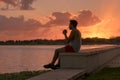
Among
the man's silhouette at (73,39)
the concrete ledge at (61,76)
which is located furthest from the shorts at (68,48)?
the concrete ledge at (61,76)

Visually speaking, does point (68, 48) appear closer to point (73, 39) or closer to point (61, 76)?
point (73, 39)

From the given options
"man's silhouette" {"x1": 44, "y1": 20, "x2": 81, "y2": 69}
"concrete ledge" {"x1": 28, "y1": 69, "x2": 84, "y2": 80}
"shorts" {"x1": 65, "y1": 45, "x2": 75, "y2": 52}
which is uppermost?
"man's silhouette" {"x1": 44, "y1": 20, "x2": 81, "y2": 69}

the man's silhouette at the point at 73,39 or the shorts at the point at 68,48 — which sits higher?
the man's silhouette at the point at 73,39

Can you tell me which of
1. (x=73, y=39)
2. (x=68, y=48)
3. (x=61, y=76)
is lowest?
(x=61, y=76)

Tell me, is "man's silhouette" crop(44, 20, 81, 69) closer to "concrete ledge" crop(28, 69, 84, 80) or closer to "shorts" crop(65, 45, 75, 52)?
"shorts" crop(65, 45, 75, 52)

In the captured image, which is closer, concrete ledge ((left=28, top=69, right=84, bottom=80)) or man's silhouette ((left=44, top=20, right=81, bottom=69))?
concrete ledge ((left=28, top=69, right=84, bottom=80))

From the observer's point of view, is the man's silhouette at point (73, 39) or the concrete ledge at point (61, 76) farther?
the man's silhouette at point (73, 39)

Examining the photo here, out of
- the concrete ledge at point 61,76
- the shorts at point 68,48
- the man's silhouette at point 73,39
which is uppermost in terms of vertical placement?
the man's silhouette at point 73,39

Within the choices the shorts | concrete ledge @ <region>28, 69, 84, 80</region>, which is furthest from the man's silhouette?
concrete ledge @ <region>28, 69, 84, 80</region>

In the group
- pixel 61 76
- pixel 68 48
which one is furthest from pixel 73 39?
pixel 61 76

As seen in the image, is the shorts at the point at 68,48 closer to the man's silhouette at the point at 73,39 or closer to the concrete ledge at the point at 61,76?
the man's silhouette at the point at 73,39

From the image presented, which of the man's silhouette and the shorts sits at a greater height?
the man's silhouette

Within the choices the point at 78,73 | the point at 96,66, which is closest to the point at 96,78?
the point at 78,73

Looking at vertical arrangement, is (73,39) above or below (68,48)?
above
